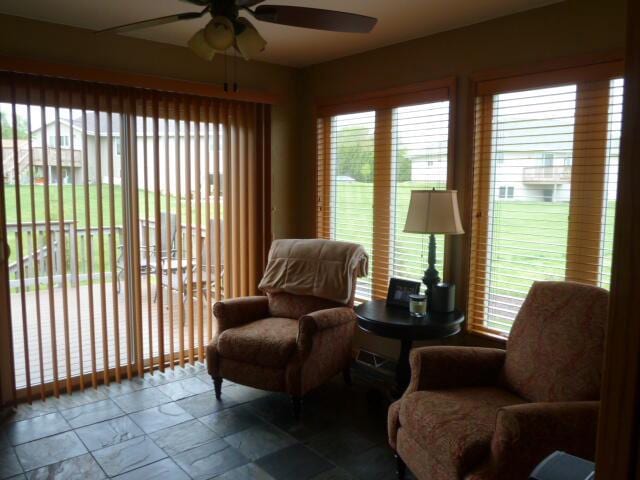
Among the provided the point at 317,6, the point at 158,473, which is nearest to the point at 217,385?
the point at 158,473

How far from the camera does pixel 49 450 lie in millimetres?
2725

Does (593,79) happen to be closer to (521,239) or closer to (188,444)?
(521,239)

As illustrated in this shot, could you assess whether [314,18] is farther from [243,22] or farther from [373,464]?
[373,464]

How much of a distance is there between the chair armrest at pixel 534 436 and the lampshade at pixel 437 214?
50.2 inches

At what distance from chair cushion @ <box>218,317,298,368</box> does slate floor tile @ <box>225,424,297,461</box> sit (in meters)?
0.38

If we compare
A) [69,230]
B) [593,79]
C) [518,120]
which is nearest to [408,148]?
[518,120]

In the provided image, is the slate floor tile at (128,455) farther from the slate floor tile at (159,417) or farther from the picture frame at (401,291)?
the picture frame at (401,291)

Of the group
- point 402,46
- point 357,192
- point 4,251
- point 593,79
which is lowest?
point 4,251

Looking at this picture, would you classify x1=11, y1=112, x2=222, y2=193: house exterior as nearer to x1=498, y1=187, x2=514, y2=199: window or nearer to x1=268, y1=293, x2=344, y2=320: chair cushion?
x1=268, y1=293, x2=344, y2=320: chair cushion

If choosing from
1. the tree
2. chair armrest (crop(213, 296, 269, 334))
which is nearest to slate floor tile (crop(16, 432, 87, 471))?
chair armrest (crop(213, 296, 269, 334))

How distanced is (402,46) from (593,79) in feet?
4.53

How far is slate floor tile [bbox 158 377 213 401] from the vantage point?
3.45m

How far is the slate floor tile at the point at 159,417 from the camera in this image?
3004 millimetres

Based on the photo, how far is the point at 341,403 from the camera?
3.36m
